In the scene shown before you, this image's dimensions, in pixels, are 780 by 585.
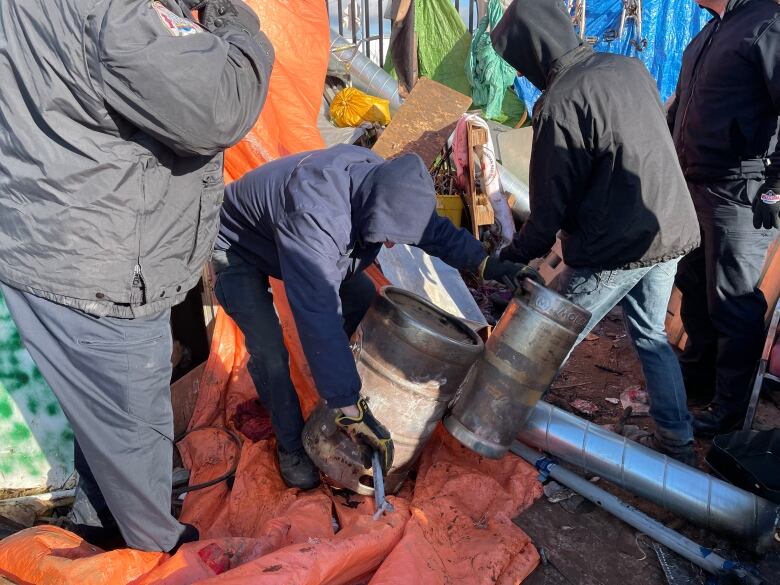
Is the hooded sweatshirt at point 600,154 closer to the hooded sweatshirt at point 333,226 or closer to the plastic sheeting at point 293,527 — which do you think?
the hooded sweatshirt at point 333,226

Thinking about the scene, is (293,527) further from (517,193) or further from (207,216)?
(517,193)

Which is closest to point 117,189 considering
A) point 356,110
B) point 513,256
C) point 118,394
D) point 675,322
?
point 118,394

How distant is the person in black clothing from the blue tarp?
400 centimetres

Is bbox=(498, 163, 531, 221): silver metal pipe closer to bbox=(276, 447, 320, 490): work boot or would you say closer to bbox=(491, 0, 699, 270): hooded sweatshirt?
bbox=(491, 0, 699, 270): hooded sweatshirt

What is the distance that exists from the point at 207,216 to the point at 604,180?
1.59 m

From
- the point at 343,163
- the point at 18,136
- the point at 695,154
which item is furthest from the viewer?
the point at 695,154

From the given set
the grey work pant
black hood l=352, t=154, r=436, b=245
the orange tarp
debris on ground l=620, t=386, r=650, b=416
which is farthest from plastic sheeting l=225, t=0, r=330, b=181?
debris on ground l=620, t=386, r=650, b=416

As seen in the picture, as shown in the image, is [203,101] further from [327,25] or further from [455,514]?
[327,25]

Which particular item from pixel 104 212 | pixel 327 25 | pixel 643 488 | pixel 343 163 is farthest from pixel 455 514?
pixel 327 25

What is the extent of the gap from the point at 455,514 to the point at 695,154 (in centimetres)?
219

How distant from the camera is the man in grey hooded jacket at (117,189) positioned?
1.48 meters

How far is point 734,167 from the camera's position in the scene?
286 centimetres

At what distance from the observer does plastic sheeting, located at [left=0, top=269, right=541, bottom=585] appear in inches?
74.7

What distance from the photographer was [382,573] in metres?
1.93
